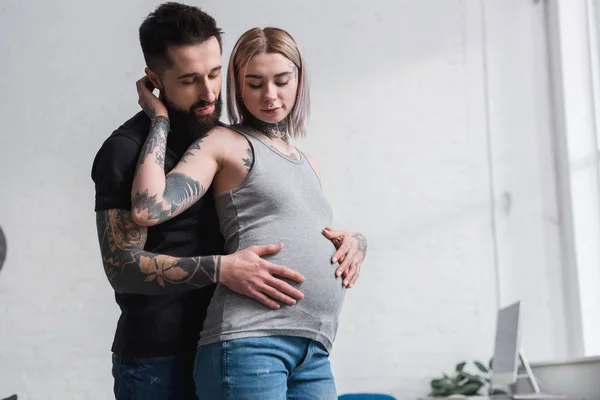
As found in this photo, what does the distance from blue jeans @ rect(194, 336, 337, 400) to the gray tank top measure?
0.06ft

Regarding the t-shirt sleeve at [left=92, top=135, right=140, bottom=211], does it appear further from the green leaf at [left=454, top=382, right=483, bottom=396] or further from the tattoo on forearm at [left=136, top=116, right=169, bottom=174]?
the green leaf at [left=454, top=382, right=483, bottom=396]

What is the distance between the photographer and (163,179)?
1596 millimetres

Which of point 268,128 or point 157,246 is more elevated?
point 268,128

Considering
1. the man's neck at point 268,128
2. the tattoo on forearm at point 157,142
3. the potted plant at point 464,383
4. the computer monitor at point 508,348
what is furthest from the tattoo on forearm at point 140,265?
the potted plant at point 464,383

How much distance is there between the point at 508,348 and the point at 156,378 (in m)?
2.55

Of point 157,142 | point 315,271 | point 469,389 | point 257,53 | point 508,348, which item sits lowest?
point 469,389

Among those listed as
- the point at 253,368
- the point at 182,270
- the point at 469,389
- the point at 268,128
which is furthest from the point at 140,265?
the point at 469,389

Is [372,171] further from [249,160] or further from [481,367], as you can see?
[249,160]

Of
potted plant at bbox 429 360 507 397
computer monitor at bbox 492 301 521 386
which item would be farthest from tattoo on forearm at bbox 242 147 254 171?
potted plant at bbox 429 360 507 397

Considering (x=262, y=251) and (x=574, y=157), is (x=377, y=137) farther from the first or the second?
(x=262, y=251)

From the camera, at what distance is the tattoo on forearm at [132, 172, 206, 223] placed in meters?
1.56

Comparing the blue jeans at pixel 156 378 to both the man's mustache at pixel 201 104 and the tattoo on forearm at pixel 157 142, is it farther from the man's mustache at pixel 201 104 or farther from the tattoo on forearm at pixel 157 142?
Result: the man's mustache at pixel 201 104

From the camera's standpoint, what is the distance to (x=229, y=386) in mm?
1536

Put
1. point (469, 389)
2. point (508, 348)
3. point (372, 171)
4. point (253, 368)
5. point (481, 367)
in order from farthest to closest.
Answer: point (372, 171) → point (481, 367) → point (469, 389) → point (508, 348) → point (253, 368)
